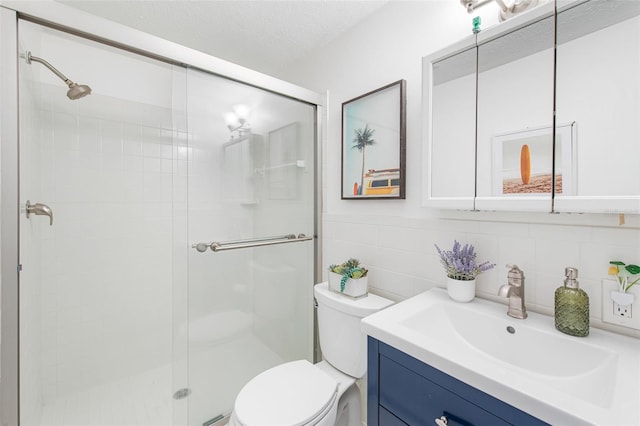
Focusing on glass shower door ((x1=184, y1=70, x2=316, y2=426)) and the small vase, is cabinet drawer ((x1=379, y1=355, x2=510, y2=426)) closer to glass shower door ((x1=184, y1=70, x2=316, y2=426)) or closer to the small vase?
the small vase

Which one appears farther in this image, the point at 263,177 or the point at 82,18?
the point at 263,177

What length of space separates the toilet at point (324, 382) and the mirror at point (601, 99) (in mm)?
829

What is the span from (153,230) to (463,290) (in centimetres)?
197

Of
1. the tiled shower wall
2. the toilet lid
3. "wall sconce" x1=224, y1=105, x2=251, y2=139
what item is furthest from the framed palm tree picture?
the tiled shower wall

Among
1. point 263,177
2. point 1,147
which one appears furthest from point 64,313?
point 263,177

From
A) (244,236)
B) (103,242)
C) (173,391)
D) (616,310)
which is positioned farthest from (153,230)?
(616,310)

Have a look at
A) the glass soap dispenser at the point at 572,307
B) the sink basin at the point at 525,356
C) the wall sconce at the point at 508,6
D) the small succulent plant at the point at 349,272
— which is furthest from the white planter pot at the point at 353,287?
the wall sconce at the point at 508,6

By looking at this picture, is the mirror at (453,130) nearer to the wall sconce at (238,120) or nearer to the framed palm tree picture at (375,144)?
the framed palm tree picture at (375,144)

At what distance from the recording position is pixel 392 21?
4.44ft

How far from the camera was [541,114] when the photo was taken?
34.5 inches

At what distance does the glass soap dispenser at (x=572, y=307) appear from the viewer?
2.51 feet

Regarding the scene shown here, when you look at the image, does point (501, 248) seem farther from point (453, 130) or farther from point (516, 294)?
point (453, 130)

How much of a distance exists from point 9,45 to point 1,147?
33 cm

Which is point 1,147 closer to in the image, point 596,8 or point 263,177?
point 263,177
